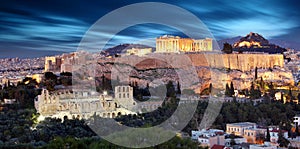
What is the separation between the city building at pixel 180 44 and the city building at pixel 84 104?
12.4 metres

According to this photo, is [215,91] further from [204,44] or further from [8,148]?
[8,148]

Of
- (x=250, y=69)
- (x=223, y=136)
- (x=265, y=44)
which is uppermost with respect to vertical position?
(x=265, y=44)

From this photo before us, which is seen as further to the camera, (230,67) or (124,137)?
(230,67)

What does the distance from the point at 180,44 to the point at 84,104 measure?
1418cm

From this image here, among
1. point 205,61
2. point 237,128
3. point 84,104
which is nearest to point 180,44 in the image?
point 205,61

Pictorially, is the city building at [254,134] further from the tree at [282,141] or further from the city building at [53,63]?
the city building at [53,63]

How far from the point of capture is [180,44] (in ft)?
88.2

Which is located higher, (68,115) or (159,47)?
(159,47)

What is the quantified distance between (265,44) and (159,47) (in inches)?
711

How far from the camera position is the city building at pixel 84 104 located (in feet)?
42.2

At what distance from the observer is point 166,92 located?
1673 cm

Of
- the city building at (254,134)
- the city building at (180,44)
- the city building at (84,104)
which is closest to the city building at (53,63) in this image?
the city building at (180,44)

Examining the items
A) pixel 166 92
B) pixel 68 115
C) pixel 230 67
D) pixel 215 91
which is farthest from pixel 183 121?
pixel 230 67

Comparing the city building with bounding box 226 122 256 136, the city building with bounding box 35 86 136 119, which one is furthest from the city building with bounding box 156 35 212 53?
the city building with bounding box 226 122 256 136
